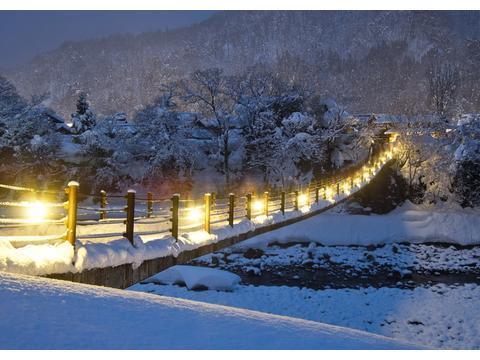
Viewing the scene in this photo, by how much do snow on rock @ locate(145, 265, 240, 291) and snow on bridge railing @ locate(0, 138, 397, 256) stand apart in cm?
247

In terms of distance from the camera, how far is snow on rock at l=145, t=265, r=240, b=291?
16953mm

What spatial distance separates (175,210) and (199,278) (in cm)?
904

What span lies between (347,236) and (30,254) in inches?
959

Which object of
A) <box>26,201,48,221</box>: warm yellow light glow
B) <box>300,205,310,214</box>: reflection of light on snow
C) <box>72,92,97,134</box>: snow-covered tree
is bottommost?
<box>300,205,310,214</box>: reflection of light on snow

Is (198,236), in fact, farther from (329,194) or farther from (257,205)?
(329,194)

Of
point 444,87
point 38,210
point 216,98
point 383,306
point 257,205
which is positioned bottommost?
point 383,306

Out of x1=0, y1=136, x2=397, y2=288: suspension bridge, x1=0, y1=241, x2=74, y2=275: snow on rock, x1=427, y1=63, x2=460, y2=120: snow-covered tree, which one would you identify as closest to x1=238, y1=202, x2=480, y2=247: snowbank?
x1=0, y1=136, x2=397, y2=288: suspension bridge

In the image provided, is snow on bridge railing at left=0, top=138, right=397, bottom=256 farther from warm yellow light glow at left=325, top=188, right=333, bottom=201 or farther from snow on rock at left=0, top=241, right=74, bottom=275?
snow on rock at left=0, top=241, right=74, bottom=275

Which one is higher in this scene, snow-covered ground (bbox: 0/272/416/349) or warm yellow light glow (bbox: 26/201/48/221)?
warm yellow light glow (bbox: 26/201/48/221)

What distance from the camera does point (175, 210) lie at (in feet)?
28.9

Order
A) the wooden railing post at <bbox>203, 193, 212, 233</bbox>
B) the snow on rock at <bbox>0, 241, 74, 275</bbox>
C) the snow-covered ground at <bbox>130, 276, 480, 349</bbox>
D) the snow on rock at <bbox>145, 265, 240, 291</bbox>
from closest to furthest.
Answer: the snow on rock at <bbox>0, 241, 74, 275</bbox> < the wooden railing post at <bbox>203, 193, 212, 233</bbox> < the snow-covered ground at <bbox>130, 276, 480, 349</bbox> < the snow on rock at <bbox>145, 265, 240, 291</bbox>

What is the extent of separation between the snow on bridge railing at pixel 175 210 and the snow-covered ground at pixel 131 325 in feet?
5.32

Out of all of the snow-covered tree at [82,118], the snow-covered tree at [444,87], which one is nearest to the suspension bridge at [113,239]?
the snow-covered tree at [82,118]

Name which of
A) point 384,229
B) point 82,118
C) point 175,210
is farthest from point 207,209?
point 82,118
